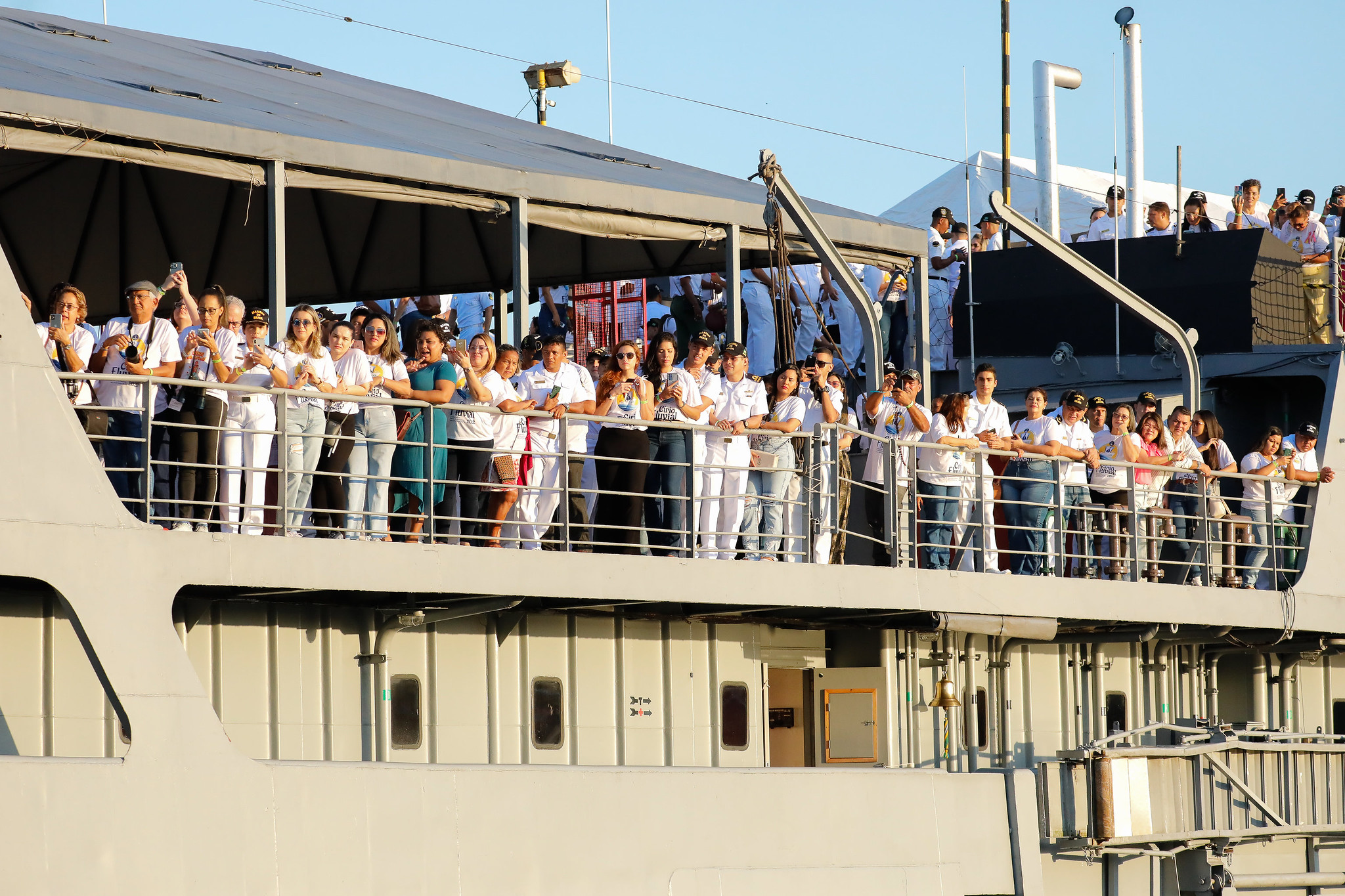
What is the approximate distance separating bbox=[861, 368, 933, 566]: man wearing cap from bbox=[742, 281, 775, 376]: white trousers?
19.0ft

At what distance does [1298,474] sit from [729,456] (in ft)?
18.8

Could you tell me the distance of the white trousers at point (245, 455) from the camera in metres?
10.0

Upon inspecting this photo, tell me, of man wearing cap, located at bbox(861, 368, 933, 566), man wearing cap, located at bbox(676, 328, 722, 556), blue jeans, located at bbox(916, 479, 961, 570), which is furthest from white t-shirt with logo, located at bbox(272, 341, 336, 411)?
blue jeans, located at bbox(916, 479, 961, 570)

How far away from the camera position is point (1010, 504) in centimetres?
1378

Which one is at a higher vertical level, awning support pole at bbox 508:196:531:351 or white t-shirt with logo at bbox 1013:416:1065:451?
awning support pole at bbox 508:196:531:351

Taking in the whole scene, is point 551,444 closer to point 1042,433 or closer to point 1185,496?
point 1042,433

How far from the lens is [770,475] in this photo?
1193 cm

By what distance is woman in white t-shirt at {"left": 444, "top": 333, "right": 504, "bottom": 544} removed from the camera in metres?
10.8

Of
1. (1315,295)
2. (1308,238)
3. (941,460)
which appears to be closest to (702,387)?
(941,460)

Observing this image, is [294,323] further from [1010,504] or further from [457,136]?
[1010,504]

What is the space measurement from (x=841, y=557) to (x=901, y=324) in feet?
22.4

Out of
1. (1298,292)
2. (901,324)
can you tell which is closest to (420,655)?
(901,324)

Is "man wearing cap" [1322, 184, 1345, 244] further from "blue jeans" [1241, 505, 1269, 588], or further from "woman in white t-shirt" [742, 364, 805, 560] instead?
"woman in white t-shirt" [742, 364, 805, 560]

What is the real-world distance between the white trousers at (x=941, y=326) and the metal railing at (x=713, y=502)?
15.0 feet
